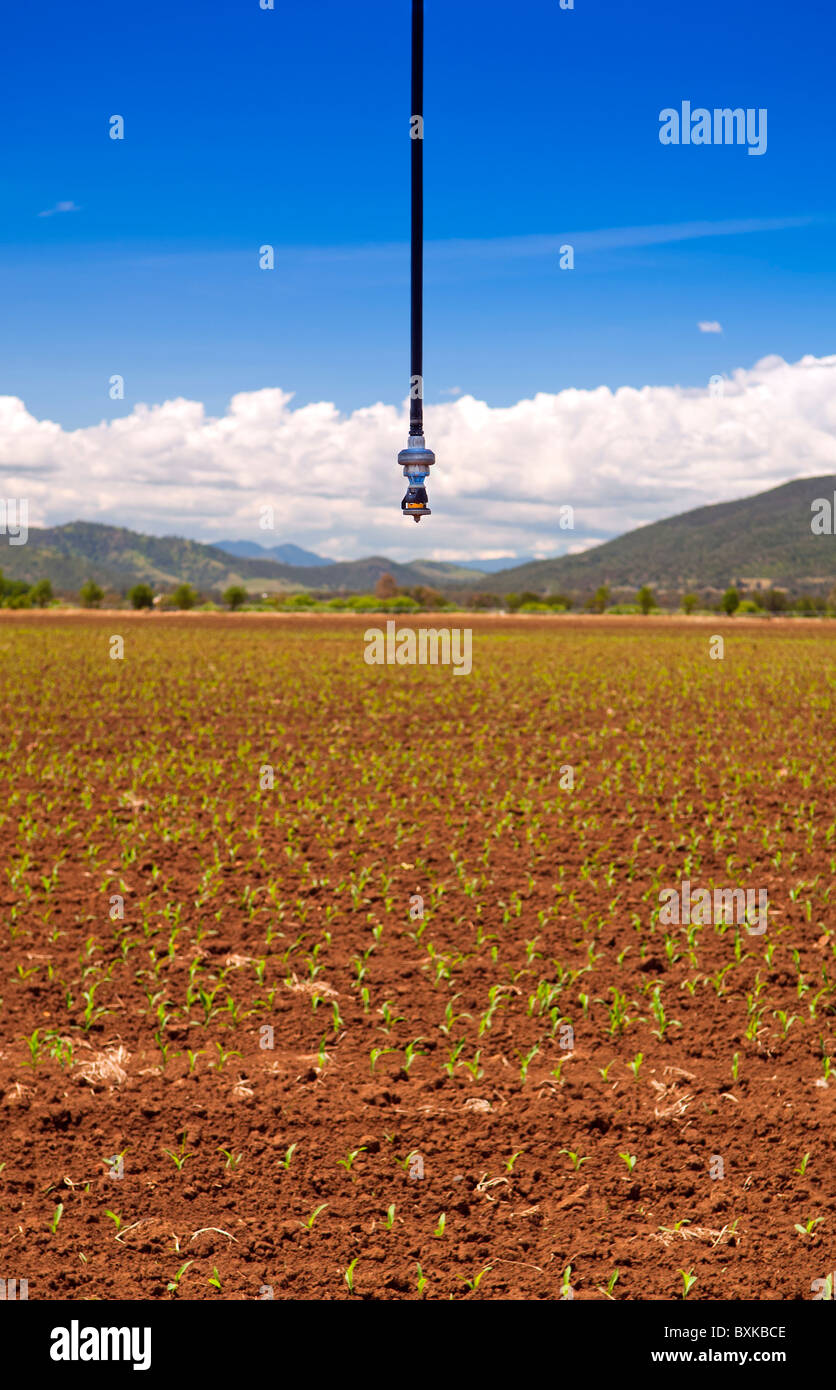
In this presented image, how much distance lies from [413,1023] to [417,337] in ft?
20.5

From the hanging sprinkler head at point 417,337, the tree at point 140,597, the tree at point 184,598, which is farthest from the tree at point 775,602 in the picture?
the hanging sprinkler head at point 417,337

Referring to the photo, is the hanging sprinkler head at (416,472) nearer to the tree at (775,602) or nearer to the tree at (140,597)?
the tree at (140,597)

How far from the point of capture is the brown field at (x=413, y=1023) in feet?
19.5

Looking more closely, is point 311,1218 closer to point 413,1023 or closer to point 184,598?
point 413,1023

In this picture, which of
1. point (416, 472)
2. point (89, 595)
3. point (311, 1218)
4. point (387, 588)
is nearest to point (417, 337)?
point (416, 472)

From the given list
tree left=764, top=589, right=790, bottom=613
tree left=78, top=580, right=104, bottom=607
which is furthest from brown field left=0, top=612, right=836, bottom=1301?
tree left=78, top=580, right=104, bottom=607

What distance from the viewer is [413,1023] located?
30.2 feet

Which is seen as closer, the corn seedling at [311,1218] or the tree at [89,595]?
the corn seedling at [311,1218]

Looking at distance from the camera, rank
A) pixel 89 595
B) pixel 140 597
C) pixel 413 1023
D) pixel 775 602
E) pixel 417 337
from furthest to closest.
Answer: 1. pixel 89 595
2. pixel 775 602
3. pixel 140 597
4. pixel 413 1023
5. pixel 417 337

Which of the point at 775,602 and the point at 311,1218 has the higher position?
the point at 775,602

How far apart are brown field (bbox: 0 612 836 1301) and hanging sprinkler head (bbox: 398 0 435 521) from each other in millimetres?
4539

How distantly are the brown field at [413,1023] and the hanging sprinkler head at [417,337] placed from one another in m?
4.54

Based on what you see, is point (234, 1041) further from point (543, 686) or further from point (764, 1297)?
point (543, 686)

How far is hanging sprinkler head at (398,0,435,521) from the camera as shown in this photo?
5.78 meters
